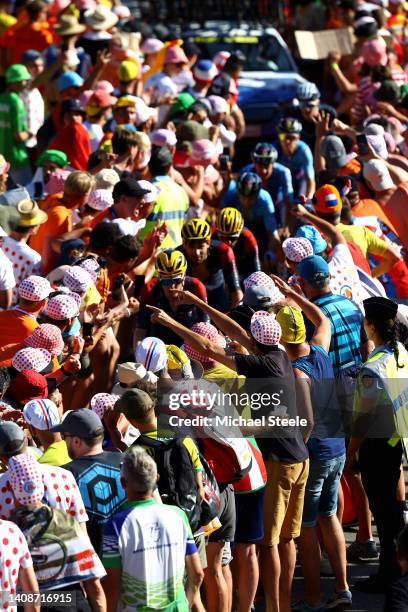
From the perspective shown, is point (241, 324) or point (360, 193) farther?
point (360, 193)

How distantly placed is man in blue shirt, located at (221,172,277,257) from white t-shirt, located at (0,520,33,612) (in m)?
6.11

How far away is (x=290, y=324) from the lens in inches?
314

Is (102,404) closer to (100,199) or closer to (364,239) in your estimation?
(100,199)

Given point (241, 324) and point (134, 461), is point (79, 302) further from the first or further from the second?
point (134, 461)

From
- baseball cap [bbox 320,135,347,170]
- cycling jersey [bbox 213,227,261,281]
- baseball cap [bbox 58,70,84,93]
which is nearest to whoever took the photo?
cycling jersey [bbox 213,227,261,281]

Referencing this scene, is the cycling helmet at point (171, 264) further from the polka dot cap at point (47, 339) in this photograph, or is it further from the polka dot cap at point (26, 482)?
the polka dot cap at point (26, 482)

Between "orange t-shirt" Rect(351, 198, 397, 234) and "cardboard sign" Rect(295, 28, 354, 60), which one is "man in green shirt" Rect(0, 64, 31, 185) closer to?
"orange t-shirt" Rect(351, 198, 397, 234)

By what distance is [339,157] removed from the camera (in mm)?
12359

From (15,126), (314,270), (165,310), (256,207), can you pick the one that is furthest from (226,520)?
(15,126)

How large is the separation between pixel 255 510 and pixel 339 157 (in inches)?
218

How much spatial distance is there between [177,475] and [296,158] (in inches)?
273

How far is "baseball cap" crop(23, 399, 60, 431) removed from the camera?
693cm

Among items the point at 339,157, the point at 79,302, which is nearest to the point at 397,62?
the point at 339,157

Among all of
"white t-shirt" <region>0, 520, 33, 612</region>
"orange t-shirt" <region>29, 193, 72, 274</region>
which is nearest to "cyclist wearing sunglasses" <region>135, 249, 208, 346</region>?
"orange t-shirt" <region>29, 193, 72, 274</region>
